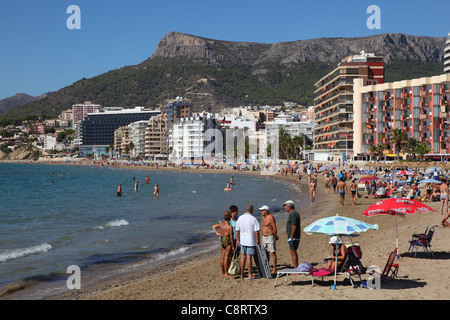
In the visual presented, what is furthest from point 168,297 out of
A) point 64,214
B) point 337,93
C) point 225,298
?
point 337,93

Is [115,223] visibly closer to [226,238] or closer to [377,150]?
[226,238]

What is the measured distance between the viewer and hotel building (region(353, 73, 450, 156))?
77750 millimetres

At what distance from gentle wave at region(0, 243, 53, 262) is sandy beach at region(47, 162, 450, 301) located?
594cm

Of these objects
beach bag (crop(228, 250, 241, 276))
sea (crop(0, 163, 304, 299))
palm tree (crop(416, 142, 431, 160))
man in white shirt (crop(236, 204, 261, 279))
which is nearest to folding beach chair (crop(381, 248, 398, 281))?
man in white shirt (crop(236, 204, 261, 279))

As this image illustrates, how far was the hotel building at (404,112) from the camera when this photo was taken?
255ft

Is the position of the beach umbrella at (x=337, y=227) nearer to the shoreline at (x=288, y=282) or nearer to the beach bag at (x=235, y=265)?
the shoreline at (x=288, y=282)

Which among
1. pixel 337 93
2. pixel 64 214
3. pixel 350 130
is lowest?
pixel 64 214

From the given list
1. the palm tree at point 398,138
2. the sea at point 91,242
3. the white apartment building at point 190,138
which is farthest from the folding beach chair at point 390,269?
the white apartment building at point 190,138

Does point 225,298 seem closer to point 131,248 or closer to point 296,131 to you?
point 131,248

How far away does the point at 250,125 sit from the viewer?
7790 inches

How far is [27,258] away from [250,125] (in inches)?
7212

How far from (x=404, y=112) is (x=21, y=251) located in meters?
76.6

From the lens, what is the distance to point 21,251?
1781 cm

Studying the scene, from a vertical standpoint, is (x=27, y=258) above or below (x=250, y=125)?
below
